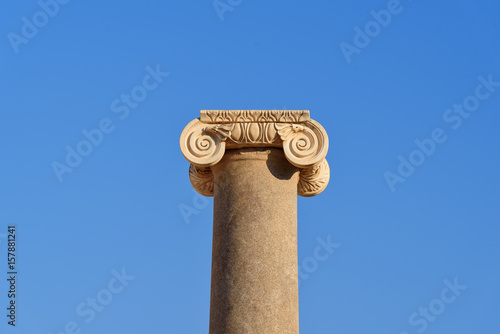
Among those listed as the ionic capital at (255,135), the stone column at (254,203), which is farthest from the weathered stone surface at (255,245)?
the ionic capital at (255,135)

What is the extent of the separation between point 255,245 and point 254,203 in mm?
634

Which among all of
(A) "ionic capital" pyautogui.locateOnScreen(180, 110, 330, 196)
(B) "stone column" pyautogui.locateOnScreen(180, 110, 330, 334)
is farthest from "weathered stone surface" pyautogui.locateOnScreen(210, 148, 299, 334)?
(A) "ionic capital" pyautogui.locateOnScreen(180, 110, 330, 196)

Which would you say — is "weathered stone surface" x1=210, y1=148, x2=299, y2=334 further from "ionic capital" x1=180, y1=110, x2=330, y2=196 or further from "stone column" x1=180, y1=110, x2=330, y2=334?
"ionic capital" x1=180, y1=110, x2=330, y2=196

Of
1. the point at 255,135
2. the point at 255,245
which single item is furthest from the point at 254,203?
the point at 255,135

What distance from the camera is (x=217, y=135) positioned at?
1116 cm

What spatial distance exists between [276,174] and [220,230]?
1.19m

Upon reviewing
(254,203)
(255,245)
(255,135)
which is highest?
(255,135)

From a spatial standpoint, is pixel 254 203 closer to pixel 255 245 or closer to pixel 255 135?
pixel 255 245

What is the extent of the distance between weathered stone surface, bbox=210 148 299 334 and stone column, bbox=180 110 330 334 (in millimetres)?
14

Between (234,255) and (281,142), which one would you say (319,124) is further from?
(234,255)

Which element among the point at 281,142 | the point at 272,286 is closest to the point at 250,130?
the point at 281,142

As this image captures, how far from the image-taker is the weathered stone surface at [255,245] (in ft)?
34.3

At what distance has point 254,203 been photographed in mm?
10945

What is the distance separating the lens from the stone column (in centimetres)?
1052
